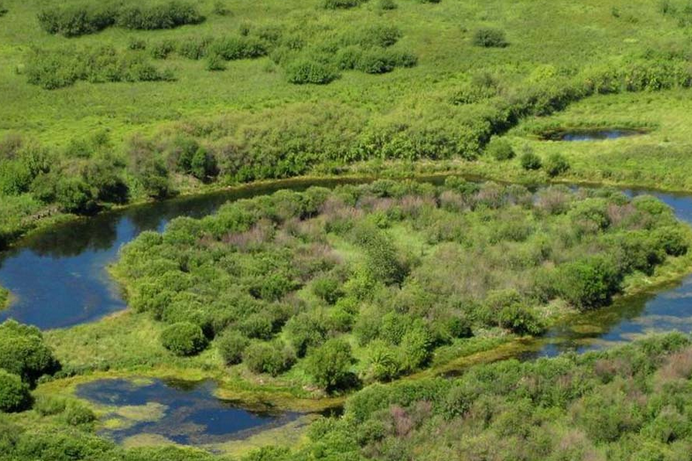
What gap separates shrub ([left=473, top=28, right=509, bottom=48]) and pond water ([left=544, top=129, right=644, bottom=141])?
20.1m

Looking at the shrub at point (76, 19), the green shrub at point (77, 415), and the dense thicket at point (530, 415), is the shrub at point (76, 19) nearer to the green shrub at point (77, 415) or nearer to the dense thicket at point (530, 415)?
the green shrub at point (77, 415)

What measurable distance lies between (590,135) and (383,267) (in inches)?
1451

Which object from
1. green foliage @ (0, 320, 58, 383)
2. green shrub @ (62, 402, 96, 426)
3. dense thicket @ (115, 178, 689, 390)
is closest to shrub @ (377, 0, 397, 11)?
dense thicket @ (115, 178, 689, 390)

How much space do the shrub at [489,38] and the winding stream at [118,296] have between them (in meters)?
34.6

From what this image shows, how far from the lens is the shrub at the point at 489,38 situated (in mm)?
116062

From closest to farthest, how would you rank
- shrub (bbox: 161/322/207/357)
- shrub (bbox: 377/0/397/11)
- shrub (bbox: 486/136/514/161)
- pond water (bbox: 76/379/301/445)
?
pond water (bbox: 76/379/301/445) → shrub (bbox: 161/322/207/357) → shrub (bbox: 486/136/514/161) → shrub (bbox: 377/0/397/11)

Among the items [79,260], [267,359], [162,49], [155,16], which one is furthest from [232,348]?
[155,16]

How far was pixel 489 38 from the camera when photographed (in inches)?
4567

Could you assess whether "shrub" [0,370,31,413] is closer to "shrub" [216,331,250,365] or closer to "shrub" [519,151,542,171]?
"shrub" [216,331,250,365]

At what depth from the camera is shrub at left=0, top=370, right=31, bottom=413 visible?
54.3 meters

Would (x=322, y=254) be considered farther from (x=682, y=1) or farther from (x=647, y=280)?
(x=682, y=1)

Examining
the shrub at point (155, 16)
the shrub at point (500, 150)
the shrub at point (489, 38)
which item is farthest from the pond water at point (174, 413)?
the shrub at point (155, 16)

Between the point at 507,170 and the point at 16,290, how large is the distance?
122 ft

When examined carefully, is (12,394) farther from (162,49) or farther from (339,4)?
(339,4)
